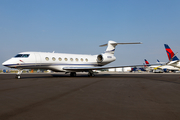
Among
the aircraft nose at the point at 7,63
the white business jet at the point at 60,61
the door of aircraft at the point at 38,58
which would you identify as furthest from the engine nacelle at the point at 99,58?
the aircraft nose at the point at 7,63

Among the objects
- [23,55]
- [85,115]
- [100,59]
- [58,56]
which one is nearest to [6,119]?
[85,115]

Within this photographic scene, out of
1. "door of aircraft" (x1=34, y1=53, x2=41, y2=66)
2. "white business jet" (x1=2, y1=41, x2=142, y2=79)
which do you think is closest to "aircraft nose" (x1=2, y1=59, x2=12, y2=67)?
"white business jet" (x1=2, y1=41, x2=142, y2=79)

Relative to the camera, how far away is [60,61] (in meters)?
21.0

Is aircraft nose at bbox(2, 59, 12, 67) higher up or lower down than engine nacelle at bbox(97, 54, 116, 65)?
lower down

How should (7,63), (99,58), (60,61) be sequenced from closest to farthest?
(7,63) < (60,61) < (99,58)

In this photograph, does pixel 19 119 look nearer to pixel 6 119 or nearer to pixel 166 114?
pixel 6 119

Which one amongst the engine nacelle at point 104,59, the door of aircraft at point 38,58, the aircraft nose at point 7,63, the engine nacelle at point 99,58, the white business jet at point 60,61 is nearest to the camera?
the aircraft nose at point 7,63

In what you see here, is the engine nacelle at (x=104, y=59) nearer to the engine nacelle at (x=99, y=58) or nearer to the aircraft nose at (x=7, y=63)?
the engine nacelle at (x=99, y=58)

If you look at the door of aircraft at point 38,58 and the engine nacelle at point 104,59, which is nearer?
the door of aircraft at point 38,58

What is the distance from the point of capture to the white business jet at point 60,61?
17962mm

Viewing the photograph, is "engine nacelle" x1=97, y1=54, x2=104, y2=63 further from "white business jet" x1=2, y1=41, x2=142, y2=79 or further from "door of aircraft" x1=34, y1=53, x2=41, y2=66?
"door of aircraft" x1=34, y1=53, x2=41, y2=66

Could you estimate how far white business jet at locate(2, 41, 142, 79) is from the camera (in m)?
18.0

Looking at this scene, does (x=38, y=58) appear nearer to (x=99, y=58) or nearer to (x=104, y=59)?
(x=99, y=58)

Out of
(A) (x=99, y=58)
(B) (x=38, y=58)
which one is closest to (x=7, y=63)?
(B) (x=38, y=58)
